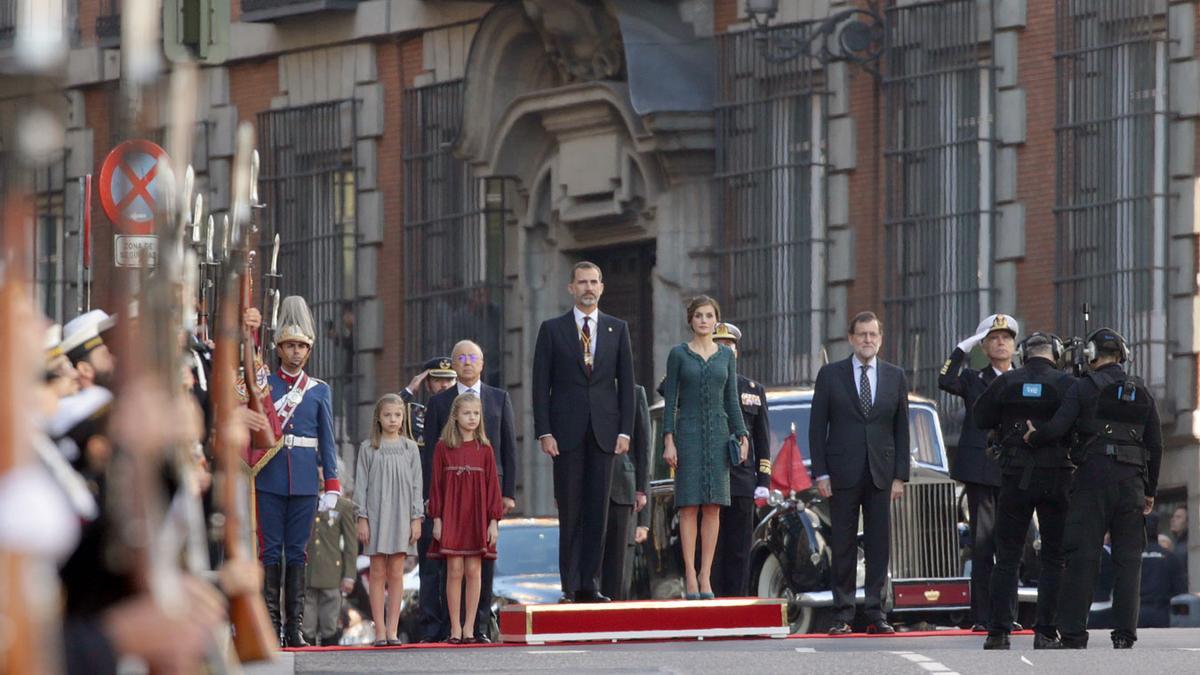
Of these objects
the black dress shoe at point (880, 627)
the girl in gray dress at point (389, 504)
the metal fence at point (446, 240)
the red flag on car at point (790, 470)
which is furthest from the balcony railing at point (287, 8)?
the black dress shoe at point (880, 627)

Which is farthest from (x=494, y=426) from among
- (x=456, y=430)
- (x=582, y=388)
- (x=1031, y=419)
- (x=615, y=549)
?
(x=1031, y=419)

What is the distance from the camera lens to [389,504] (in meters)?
17.9

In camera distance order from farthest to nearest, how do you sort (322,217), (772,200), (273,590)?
(322,217)
(772,200)
(273,590)

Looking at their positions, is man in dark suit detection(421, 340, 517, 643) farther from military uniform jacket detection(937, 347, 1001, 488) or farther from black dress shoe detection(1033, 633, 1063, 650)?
black dress shoe detection(1033, 633, 1063, 650)

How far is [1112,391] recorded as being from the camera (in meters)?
15.9

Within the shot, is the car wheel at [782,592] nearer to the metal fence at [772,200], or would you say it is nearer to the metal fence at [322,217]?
the metal fence at [772,200]

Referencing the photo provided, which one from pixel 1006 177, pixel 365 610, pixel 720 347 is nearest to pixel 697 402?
pixel 720 347

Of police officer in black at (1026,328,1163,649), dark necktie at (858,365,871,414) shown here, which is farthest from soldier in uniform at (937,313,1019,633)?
police officer in black at (1026,328,1163,649)

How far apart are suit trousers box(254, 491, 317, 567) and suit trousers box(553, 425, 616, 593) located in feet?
4.59

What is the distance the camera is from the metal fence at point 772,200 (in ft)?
98.0

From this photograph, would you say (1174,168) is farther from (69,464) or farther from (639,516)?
(69,464)

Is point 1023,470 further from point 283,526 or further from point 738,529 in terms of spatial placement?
point 283,526

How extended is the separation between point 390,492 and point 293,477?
109 centimetres

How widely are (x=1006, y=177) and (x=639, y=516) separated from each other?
8877mm
